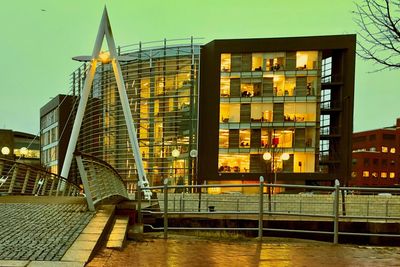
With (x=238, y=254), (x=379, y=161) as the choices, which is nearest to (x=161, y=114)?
(x=238, y=254)

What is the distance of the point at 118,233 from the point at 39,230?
129cm

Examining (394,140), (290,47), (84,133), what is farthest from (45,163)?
(394,140)

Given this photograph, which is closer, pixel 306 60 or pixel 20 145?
pixel 306 60

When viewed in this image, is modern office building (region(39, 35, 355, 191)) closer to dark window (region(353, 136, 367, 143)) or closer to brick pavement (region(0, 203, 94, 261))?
brick pavement (region(0, 203, 94, 261))

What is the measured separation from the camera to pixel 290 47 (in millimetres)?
53406

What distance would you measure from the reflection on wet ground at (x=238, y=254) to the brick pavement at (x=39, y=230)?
22.5 inches

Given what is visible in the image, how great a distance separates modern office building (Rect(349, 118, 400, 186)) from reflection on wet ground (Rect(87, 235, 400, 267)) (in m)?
101

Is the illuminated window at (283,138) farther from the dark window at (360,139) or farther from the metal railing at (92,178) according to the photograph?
the dark window at (360,139)

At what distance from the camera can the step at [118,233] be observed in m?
7.02

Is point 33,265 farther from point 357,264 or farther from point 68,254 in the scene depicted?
point 357,264

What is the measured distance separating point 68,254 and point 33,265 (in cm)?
65

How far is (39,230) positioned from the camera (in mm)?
7359

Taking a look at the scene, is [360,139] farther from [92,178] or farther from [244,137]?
[92,178]

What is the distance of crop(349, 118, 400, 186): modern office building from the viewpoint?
4218 inches
